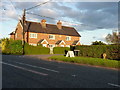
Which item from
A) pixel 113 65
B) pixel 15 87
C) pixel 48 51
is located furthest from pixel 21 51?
pixel 15 87

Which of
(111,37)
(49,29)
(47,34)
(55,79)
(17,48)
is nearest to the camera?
(55,79)

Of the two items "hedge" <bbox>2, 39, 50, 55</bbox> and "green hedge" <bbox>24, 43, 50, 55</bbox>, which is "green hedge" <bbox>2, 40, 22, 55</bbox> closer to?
"hedge" <bbox>2, 39, 50, 55</bbox>

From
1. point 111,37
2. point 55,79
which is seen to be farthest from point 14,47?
point 111,37

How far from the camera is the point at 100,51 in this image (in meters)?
→ 25.2

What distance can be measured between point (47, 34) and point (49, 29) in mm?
2716

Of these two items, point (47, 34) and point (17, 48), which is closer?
point (17, 48)

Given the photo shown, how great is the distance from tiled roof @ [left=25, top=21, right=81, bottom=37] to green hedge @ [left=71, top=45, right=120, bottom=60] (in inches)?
963

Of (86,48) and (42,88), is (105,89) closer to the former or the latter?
(42,88)

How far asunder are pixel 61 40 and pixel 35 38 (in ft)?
32.2

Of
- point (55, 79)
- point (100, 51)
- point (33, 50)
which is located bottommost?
point (55, 79)

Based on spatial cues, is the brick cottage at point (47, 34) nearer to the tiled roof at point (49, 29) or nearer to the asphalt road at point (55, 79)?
the tiled roof at point (49, 29)

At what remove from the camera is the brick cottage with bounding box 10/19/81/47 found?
4978cm

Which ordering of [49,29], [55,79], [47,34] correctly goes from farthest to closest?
[49,29]
[47,34]
[55,79]

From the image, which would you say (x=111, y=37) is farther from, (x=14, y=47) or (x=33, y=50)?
(x=14, y=47)
